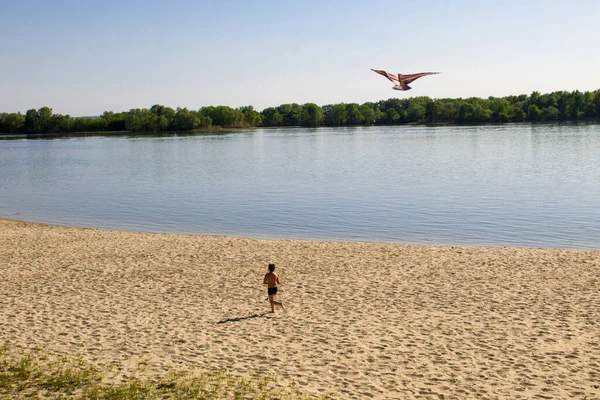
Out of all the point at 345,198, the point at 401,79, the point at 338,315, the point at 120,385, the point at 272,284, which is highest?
the point at 401,79

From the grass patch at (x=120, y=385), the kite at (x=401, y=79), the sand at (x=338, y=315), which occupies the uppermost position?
the kite at (x=401, y=79)

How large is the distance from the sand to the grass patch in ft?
1.62

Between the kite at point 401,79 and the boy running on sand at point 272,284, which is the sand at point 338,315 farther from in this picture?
the kite at point 401,79

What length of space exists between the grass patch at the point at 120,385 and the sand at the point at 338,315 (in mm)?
493

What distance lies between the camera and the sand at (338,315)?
10.0m

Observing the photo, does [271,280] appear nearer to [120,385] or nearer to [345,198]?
[120,385]

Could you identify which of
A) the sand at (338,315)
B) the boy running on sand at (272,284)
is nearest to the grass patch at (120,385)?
the sand at (338,315)

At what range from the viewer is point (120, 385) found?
9.25 m

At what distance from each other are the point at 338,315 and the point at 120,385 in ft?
18.1

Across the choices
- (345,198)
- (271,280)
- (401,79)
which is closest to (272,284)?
(271,280)

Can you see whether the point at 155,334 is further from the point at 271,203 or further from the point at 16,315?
the point at 271,203

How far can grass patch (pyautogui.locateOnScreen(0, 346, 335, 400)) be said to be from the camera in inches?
348

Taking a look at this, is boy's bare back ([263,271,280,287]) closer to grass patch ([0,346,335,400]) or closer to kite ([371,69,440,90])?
grass patch ([0,346,335,400])

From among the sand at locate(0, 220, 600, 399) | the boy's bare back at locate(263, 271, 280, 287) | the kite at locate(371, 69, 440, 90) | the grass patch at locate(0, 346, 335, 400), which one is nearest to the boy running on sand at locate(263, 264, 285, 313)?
the boy's bare back at locate(263, 271, 280, 287)
